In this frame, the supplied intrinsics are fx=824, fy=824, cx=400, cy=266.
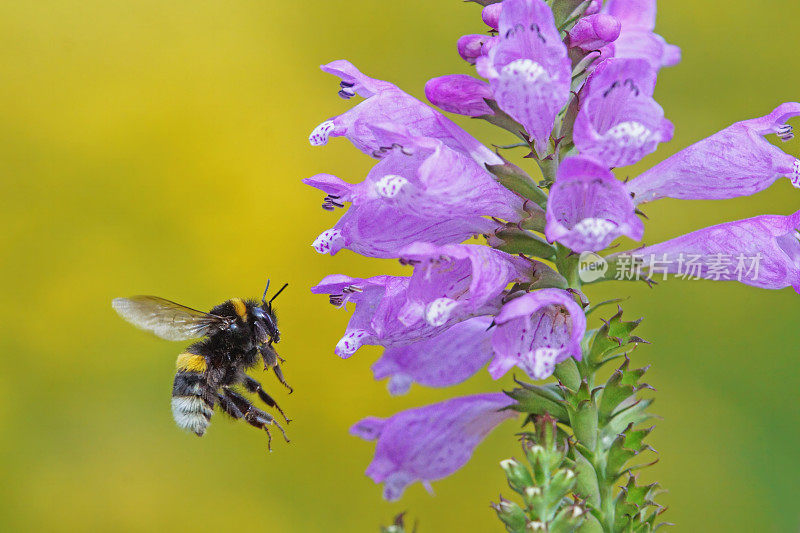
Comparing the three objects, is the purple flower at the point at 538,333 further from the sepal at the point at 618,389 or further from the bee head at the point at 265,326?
the bee head at the point at 265,326

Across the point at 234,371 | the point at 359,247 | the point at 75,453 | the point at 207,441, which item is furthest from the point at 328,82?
the point at 359,247

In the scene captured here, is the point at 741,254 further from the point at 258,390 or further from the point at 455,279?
the point at 258,390

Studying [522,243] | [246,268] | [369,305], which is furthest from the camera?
[246,268]

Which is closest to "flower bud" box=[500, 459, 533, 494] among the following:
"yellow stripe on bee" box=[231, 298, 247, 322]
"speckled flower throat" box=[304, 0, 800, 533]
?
"speckled flower throat" box=[304, 0, 800, 533]

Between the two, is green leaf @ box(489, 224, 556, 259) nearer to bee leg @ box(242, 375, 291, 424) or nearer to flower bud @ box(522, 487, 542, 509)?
flower bud @ box(522, 487, 542, 509)

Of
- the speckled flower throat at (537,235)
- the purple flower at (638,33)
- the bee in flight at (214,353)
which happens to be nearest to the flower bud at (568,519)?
the speckled flower throat at (537,235)

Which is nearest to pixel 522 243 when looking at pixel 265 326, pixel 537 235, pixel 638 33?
pixel 537 235
